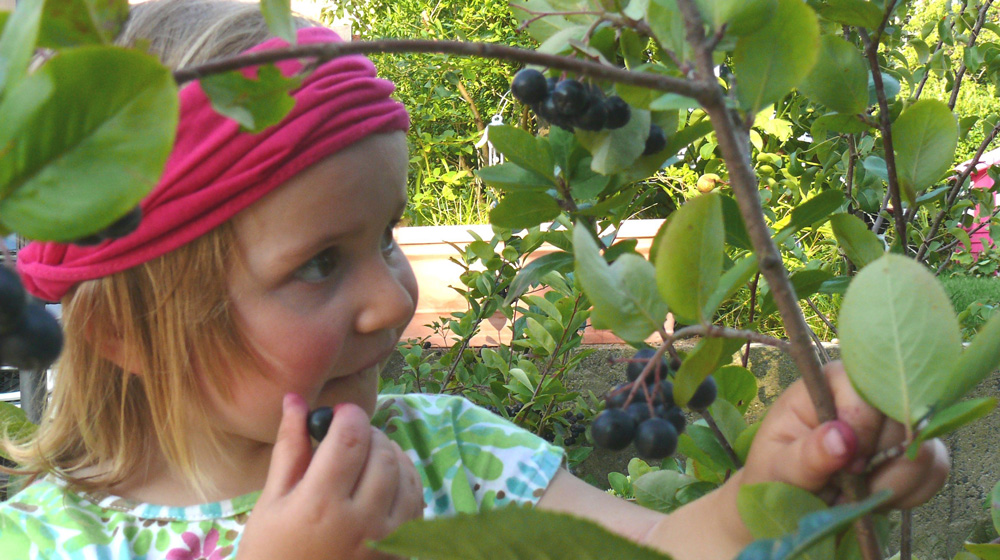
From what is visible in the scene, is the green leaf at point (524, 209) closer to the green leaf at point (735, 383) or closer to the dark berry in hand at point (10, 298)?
the green leaf at point (735, 383)

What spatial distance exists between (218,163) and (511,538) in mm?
664

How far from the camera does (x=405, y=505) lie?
0.83 metres

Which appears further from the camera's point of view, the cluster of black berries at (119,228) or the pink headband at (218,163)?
the pink headband at (218,163)

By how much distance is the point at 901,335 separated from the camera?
365mm

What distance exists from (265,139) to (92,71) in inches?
23.9

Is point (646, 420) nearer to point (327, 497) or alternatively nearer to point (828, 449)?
point (828, 449)

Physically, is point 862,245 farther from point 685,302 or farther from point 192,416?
point 192,416

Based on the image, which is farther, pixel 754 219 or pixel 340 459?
pixel 340 459

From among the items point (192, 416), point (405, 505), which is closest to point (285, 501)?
point (405, 505)

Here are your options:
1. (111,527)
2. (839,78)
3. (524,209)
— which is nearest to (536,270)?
(524,209)

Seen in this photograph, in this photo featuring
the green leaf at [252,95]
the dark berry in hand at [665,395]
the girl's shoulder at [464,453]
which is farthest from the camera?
the girl's shoulder at [464,453]

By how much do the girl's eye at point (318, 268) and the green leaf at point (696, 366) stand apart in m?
0.50

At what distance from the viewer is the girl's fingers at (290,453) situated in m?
0.80

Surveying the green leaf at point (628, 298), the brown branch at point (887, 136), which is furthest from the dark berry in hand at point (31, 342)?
the brown branch at point (887, 136)
